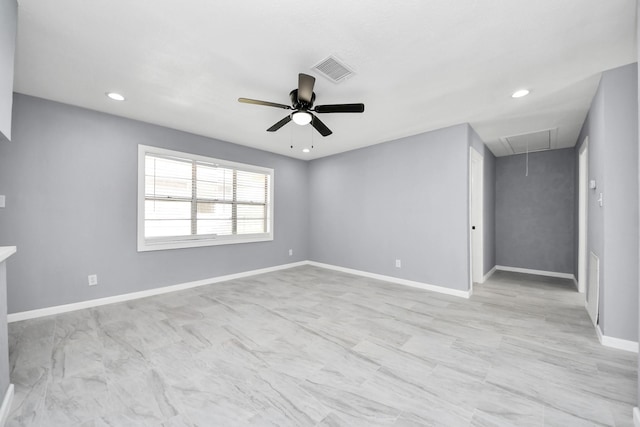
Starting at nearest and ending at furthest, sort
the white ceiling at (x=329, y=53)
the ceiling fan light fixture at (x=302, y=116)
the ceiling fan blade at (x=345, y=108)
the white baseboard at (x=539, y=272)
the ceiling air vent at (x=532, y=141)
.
A: the white ceiling at (x=329, y=53)
the ceiling fan blade at (x=345, y=108)
the ceiling fan light fixture at (x=302, y=116)
the ceiling air vent at (x=532, y=141)
the white baseboard at (x=539, y=272)

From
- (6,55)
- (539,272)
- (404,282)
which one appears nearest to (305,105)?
(6,55)

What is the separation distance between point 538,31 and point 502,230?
15.9 ft

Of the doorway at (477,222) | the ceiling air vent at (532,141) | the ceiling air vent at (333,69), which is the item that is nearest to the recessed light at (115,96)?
the ceiling air vent at (333,69)

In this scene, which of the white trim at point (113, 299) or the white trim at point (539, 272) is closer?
the white trim at point (113, 299)

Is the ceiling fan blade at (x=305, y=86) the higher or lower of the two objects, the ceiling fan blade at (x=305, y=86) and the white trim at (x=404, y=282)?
the higher

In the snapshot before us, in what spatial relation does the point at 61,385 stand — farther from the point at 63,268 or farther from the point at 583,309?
the point at 583,309

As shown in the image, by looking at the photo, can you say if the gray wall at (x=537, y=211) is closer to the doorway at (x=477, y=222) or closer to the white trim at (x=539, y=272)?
the white trim at (x=539, y=272)

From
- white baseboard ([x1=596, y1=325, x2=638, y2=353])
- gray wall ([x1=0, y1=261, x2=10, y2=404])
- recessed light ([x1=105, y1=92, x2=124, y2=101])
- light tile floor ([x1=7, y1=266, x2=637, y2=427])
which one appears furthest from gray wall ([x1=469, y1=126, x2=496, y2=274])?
gray wall ([x1=0, y1=261, x2=10, y2=404])

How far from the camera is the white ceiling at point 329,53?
1.72m

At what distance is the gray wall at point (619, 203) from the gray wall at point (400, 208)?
57.7 inches

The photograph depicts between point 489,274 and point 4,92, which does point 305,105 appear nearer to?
point 4,92

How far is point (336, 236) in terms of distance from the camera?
5602 mm

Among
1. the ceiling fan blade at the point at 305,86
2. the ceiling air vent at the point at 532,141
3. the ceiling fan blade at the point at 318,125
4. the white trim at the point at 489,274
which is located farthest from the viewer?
the white trim at the point at 489,274

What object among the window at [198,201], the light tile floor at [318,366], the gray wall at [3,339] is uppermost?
the window at [198,201]
